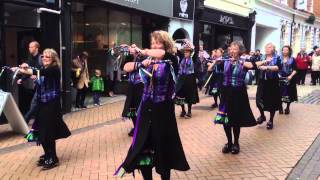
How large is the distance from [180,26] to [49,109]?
11410 mm

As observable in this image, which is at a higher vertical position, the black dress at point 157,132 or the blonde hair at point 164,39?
the blonde hair at point 164,39

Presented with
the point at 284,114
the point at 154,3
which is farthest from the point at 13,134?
the point at 154,3

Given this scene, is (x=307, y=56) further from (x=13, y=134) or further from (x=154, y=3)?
(x=13, y=134)

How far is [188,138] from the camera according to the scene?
25.5 feet

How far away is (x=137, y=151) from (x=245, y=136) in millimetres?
4037

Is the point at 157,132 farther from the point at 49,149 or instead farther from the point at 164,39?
the point at 49,149

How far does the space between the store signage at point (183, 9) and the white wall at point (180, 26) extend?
22cm

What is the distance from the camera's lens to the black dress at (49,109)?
5.89 m

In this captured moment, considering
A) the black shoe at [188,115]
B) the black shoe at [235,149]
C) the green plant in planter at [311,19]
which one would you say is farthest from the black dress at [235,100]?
the green plant in planter at [311,19]

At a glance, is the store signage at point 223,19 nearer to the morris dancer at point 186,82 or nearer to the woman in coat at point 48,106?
the morris dancer at point 186,82

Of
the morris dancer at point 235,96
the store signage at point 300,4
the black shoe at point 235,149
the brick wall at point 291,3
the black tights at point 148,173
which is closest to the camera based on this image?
the black tights at point 148,173

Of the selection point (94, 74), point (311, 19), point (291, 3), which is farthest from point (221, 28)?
point (311, 19)

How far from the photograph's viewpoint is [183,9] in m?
16.7

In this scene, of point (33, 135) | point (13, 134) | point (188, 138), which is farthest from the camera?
point (13, 134)
